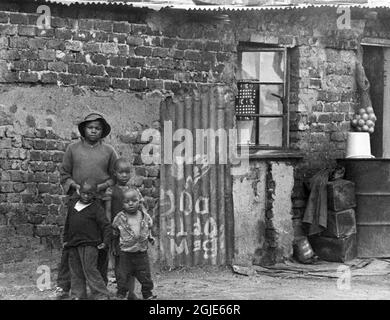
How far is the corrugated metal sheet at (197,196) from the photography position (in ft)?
31.4

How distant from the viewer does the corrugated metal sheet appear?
9.56 metres

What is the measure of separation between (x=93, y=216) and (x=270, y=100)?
11.5 feet

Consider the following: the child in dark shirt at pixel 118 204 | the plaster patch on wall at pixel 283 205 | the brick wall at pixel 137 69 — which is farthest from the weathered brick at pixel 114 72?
the plaster patch on wall at pixel 283 205

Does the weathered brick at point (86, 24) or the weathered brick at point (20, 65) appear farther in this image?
the weathered brick at point (86, 24)

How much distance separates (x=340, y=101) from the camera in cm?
1091

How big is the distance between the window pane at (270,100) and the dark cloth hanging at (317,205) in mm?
933

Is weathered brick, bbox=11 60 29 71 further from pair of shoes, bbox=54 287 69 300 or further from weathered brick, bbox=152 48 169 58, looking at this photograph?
pair of shoes, bbox=54 287 69 300

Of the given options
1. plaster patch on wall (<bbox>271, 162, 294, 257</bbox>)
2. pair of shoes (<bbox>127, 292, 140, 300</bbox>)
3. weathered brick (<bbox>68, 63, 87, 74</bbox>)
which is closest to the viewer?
pair of shoes (<bbox>127, 292, 140, 300</bbox>)

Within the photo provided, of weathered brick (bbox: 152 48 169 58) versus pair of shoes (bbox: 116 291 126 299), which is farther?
weathered brick (bbox: 152 48 169 58)

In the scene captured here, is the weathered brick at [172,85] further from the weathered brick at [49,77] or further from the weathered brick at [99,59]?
the weathered brick at [49,77]

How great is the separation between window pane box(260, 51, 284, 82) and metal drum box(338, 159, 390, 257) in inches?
52.0

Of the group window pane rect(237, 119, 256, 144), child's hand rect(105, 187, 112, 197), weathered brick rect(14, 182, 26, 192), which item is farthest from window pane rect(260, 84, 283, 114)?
weathered brick rect(14, 182, 26, 192)
